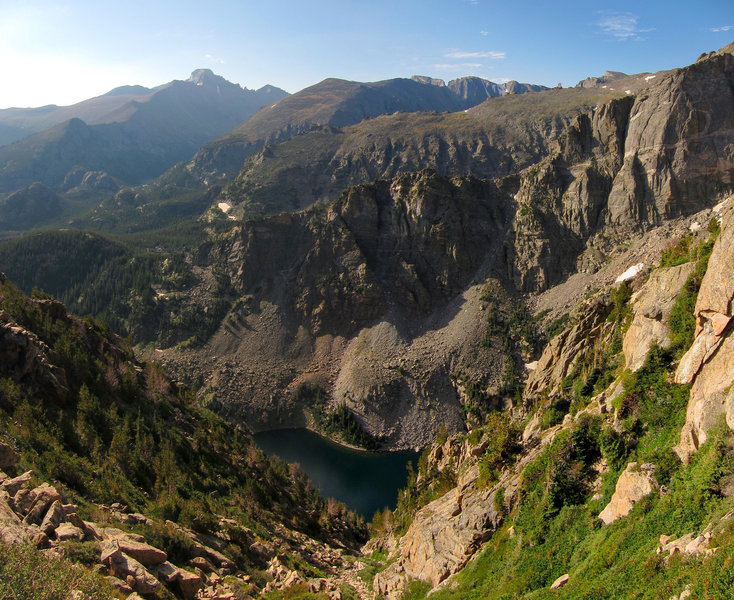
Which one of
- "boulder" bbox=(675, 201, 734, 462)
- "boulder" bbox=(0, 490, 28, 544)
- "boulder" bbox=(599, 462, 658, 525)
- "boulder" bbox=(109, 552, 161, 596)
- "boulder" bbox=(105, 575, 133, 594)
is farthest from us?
"boulder" bbox=(109, 552, 161, 596)

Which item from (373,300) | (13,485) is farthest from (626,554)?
(373,300)

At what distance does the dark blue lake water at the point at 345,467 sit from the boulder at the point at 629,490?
59131mm

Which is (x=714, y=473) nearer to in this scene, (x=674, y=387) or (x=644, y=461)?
(x=644, y=461)

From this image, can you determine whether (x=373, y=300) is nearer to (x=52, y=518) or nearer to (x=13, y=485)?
(x=13, y=485)

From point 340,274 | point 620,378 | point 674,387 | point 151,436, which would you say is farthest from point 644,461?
point 340,274

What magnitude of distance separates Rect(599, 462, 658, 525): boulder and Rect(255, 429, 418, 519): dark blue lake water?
194 feet

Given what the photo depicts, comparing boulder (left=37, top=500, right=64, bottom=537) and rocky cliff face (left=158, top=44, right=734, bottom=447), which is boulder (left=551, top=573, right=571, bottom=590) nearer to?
boulder (left=37, top=500, right=64, bottom=537)

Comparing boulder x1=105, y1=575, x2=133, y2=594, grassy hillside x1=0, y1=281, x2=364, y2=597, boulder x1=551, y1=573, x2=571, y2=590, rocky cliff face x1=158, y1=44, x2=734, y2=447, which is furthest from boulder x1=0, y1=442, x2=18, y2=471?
rocky cliff face x1=158, y1=44, x2=734, y2=447

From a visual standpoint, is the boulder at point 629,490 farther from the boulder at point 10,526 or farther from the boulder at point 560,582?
the boulder at point 10,526

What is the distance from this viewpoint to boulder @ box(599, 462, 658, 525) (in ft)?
62.8

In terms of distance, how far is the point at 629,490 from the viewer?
19.8 m

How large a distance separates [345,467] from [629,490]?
70.3 meters

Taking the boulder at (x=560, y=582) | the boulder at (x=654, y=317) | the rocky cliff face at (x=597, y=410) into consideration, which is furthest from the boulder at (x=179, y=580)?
the boulder at (x=654, y=317)

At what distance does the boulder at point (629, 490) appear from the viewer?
19.2m
